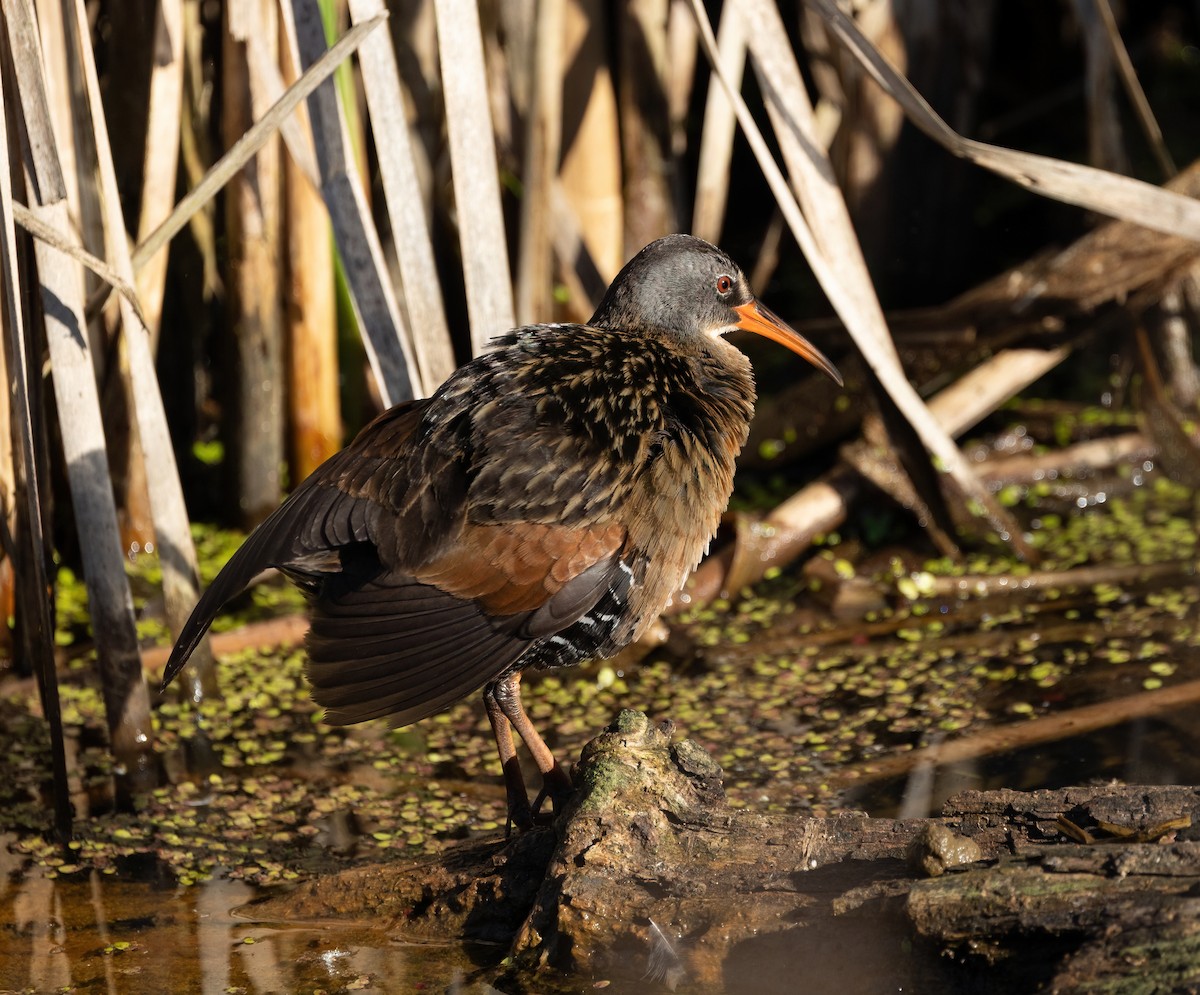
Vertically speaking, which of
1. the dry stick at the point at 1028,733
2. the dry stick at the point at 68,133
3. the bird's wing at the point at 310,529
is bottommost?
the dry stick at the point at 1028,733

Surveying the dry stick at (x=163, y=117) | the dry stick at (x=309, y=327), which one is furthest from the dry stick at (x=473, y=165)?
the dry stick at (x=309, y=327)

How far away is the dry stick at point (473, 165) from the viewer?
3.47 m

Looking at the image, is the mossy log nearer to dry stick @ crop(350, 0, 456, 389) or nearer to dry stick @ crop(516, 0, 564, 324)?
dry stick @ crop(350, 0, 456, 389)

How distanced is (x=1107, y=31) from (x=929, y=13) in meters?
0.93

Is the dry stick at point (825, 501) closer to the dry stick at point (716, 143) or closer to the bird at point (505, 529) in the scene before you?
the dry stick at point (716, 143)

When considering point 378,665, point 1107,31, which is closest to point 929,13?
point 1107,31

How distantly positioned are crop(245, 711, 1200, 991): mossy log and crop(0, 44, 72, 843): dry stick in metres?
0.84

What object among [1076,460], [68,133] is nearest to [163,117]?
[68,133]

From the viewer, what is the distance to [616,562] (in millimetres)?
2830

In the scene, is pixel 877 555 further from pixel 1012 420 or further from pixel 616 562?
pixel 616 562

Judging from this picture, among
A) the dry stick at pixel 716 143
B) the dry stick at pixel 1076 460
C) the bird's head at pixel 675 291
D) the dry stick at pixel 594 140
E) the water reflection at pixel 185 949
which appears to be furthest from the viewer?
the dry stick at pixel 1076 460

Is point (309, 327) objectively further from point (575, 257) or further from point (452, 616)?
point (452, 616)

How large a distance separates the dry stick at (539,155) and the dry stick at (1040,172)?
998 millimetres

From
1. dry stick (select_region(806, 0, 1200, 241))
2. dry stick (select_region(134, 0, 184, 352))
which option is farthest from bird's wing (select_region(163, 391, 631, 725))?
dry stick (select_region(806, 0, 1200, 241))
